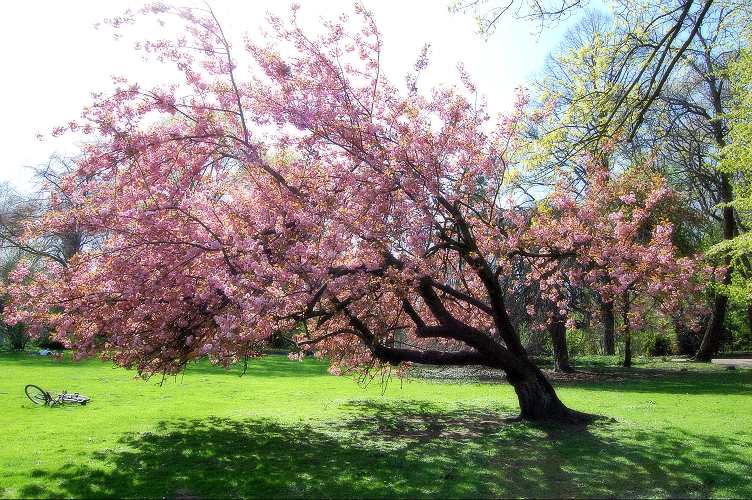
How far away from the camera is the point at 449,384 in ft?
69.4

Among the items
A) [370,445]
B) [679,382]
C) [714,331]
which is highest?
[714,331]

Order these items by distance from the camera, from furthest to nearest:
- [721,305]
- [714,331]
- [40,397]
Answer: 1. [714,331]
2. [721,305]
3. [40,397]

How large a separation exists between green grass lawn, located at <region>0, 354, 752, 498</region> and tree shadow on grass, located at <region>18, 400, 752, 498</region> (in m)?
0.03

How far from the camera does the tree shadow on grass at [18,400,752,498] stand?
6691 millimetres

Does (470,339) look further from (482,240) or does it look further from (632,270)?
(632,270)

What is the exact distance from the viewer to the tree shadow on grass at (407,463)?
6691 mm

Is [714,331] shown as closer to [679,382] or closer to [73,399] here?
[679,382]

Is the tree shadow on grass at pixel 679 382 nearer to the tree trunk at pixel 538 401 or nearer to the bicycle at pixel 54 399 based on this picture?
the tree trunk at pixel 538 401

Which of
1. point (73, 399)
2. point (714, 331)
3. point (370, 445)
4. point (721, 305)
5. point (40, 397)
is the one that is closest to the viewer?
point (370, 445)

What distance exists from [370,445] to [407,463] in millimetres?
1549

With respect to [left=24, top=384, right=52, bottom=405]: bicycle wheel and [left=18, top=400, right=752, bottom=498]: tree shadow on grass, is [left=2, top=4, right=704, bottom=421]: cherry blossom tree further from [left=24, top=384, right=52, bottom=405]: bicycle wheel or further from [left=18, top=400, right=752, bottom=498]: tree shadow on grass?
[left=24, top=384, right=52, bottom=405]: bicycle wheel

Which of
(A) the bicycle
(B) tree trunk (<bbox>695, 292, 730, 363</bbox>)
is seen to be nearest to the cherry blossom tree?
(A) the bicycle

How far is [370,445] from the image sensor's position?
9594 mm

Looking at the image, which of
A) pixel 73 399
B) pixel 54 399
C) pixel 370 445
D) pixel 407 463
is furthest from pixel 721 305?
pixel 54 399
